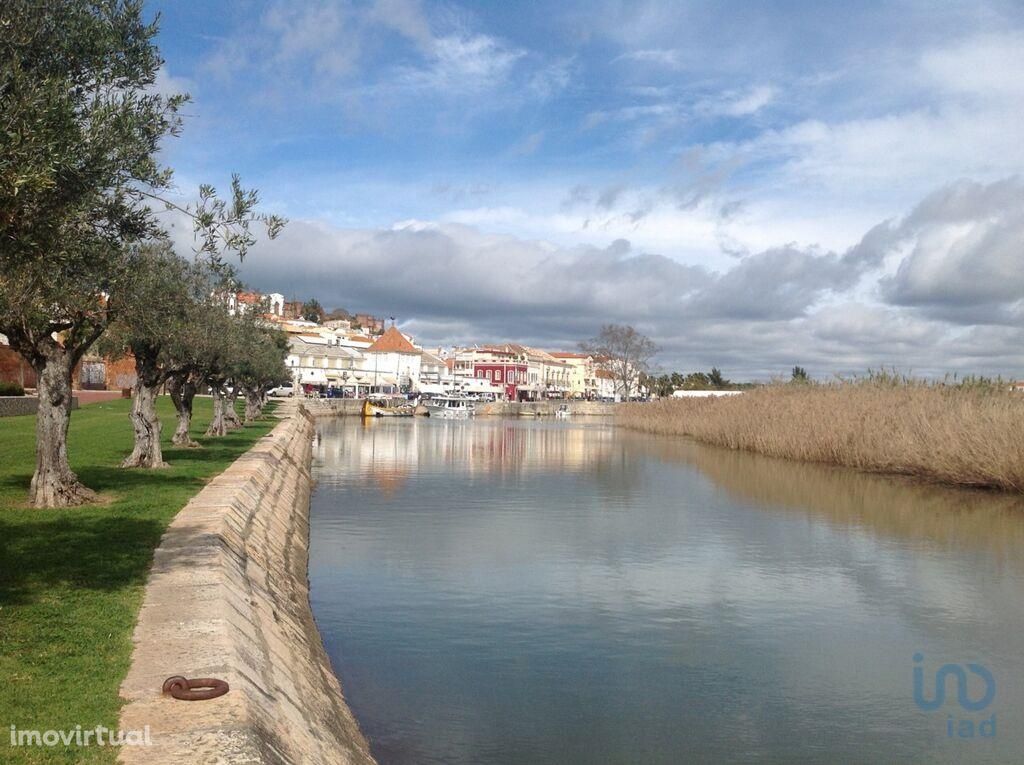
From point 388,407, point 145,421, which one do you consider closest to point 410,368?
point 388,407

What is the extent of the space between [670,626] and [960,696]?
3876 millimetres

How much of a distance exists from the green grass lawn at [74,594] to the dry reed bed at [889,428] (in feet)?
79.2

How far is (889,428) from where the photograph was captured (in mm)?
37500

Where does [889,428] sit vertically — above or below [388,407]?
above

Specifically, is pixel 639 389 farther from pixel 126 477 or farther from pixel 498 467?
pixel 126 477

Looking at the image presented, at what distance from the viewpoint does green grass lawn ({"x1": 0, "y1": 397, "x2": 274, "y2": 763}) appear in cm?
620

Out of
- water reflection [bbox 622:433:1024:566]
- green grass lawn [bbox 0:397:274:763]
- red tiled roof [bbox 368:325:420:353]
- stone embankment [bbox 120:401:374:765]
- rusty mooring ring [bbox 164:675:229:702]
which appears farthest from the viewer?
red tiled roof [bbox 368:325:420:353]

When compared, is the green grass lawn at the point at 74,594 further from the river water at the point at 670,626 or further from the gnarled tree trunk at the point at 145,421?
the river water at the point at 670,626

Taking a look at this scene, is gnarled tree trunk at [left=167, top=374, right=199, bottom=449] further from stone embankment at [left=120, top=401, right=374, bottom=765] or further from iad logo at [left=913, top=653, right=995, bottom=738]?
iad logo at [left=913, top=653, right=995, bottom=738]

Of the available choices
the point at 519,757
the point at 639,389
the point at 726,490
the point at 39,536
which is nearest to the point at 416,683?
the point at 519,757

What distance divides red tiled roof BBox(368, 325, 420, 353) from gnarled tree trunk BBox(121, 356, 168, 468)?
10989 cm

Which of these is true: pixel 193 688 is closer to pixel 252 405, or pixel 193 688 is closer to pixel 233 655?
pixel 233 655

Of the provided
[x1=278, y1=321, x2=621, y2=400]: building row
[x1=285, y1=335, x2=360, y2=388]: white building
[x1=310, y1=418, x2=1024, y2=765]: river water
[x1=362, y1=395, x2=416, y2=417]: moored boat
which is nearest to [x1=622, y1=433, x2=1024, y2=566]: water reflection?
[x1=310, y1=418, x2=1024, y2=765]: river water

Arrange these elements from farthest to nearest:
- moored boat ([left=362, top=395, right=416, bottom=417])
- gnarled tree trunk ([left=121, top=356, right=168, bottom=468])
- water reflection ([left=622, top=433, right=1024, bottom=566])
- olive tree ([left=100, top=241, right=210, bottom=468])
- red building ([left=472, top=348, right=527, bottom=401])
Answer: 1. red building ([left=472, top=348, right=527, bottom=401])
2. moored boat ([left=362, top=395, right=416, bottom=417])
3. water reflection ([left=622, top=433, right=1024, bottom=566])
4. gnarled tree trunk ([left=121, top=356, right=168, bottom=468])
5. olive tree ([left=100, top=241, right=210, bottom=468])
